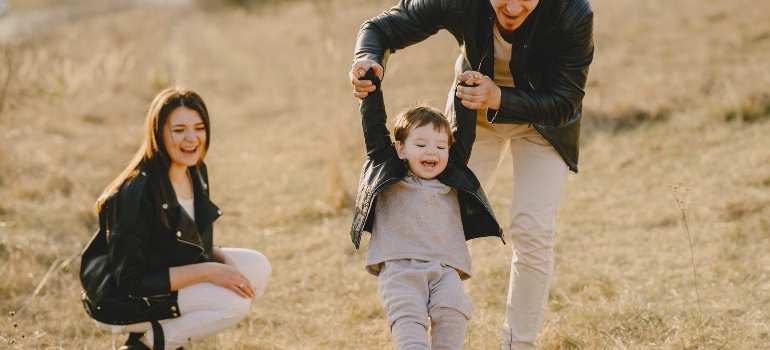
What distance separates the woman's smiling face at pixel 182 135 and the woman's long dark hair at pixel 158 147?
2 cm

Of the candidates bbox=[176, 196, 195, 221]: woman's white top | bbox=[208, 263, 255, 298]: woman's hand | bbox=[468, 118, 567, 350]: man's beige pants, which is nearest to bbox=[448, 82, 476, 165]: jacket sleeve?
bbox=[468, 118, 567, 350]: man's beige pants

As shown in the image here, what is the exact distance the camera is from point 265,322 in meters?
4.15

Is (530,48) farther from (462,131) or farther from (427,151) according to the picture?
(427,151)

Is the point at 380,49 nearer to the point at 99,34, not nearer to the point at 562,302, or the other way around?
the point at 562,302

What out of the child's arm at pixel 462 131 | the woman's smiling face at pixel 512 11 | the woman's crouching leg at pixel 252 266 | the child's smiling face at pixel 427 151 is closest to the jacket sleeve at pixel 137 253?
the woman's crouching leg at pixel 252 266

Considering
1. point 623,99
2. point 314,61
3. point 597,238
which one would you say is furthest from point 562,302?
point 314,61

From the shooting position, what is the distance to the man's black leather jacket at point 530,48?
9.21ft

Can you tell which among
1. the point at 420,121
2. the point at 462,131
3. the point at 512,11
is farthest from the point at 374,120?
the point at 512,11

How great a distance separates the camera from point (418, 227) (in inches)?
108

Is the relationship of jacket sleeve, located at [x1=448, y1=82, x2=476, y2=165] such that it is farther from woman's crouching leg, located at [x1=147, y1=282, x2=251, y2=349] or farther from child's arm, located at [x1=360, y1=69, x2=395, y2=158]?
woman's crouching leg, located at [x1=147, y1=282, x2=251, y2=349]

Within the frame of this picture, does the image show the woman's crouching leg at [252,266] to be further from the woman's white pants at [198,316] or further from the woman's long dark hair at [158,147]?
the woman's long dark hair at [158,147]

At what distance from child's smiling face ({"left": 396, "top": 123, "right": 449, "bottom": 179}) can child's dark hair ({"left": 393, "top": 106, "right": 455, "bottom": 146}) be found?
2 cm

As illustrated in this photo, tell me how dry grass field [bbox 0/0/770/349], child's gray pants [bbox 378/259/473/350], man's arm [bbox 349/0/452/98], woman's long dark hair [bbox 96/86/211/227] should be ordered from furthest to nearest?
dry grass field [bbox 0/0/770/349]
woman's long dark hair [bbox 96/86/211/227]
man's arm [bbox 349/0/452/98]
child's gray pants [bbox 378/259/473/350]

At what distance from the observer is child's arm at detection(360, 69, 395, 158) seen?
9.19 feet
